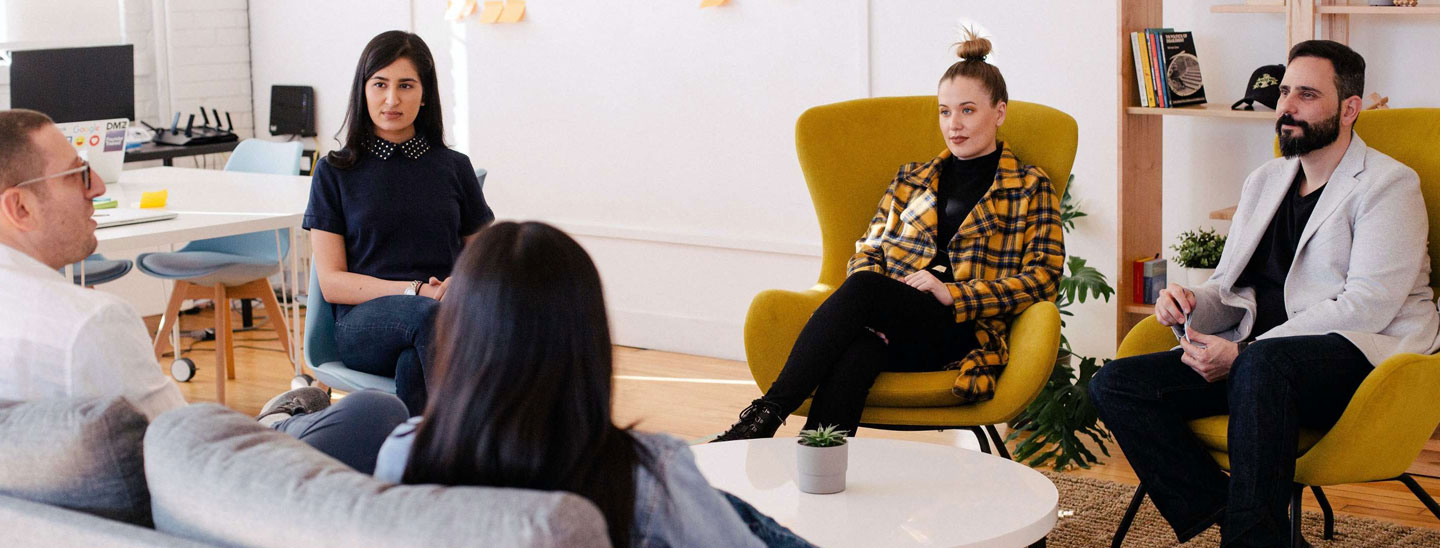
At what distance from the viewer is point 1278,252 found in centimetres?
301

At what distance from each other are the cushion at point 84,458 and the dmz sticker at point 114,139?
3.55m

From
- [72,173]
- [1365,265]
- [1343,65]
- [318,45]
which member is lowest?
[1365,265]

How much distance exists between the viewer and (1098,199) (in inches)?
168

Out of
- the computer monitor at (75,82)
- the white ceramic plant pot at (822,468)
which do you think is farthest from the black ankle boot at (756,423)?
the computer monitor at (75,82)

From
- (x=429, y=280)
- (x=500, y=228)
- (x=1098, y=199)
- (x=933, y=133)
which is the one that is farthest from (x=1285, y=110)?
(x=500, y=228)

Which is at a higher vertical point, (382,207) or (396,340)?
(382,207)

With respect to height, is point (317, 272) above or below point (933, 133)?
below

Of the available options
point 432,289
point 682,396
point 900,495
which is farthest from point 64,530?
point 682,396

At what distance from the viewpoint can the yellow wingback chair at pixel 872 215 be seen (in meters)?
3.04

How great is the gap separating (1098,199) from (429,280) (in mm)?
2087

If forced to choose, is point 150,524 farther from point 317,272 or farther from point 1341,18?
point 1341,18

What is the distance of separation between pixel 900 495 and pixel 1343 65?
1385 mm

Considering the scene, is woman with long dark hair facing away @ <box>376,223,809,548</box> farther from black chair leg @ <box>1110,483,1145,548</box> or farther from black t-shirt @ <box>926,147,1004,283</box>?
black t-shirt @ <box>926,147,1004,283</box>

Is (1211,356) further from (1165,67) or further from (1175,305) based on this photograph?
(1165,67)
